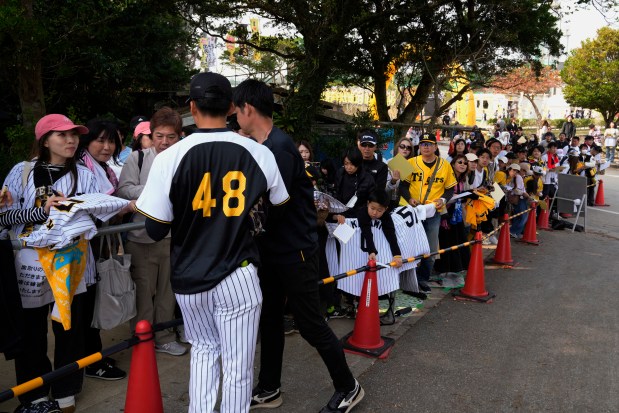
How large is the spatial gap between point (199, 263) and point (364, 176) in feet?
11.1

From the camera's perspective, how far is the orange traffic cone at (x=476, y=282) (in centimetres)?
621

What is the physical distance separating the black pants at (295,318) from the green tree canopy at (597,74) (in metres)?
33.3

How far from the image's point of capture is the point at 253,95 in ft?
9.73

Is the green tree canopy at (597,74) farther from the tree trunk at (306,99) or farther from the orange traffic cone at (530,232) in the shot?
the tree trunk at (306,99)

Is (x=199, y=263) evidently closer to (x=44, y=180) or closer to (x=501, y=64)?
(x=44, y=180)

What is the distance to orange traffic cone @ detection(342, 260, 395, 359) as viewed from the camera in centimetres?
451

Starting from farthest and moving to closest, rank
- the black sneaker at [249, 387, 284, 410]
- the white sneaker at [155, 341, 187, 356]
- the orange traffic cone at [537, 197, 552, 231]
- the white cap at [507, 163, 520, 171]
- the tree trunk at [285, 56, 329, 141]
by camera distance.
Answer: the orange traffic cone at [537, 197, 552, 231]
the white cap at [507, 163, 520, 171]
the tree trunk at [285, 56, 329, 141]
the white sneaker at [155, 341, 187, 356]
the black sneaker at [249, 387, 284, 410]

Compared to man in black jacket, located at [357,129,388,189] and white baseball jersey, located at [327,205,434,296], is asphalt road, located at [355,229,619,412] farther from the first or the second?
man in black jacket, located at [357,129,388,189]

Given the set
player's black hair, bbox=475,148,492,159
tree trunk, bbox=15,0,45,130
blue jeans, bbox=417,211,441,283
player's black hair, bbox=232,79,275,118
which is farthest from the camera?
player's black hair, bbox=475,148,492,159

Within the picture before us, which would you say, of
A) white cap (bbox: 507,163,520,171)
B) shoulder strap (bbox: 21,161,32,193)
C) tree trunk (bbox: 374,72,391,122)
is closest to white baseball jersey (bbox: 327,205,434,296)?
shoulder strap (bbox: 21,161,32,193)

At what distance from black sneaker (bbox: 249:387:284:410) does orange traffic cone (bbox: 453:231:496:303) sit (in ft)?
11.1

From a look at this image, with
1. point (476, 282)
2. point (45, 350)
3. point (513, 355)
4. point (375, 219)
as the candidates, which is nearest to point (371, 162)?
point (375, 219)

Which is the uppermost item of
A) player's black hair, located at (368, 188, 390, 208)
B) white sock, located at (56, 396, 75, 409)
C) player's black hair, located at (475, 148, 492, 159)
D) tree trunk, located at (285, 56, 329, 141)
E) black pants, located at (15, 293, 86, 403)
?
tree trunk, located at (285, 56, 329, 141)

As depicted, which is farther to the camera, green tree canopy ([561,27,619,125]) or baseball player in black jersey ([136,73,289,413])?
green tree canopy ([561,27,619,125])
